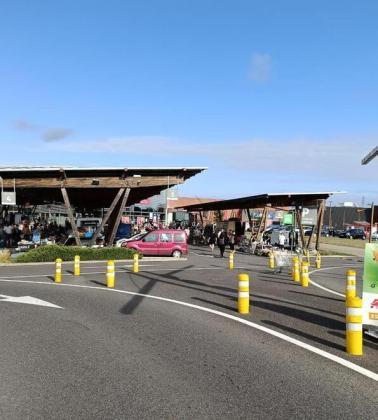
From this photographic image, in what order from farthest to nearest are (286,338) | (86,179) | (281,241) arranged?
(281,241) < (86,179) < (286,338)

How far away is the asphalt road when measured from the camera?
4840mm

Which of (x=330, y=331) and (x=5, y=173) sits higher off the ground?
(x=5, y=173)

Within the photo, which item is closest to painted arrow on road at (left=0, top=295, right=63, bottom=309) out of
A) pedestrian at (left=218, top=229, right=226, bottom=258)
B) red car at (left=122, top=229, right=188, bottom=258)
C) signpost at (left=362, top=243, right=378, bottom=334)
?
signpost at (left=362, top=243, right=378, bottom=334)

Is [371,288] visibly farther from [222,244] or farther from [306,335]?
[222,244]

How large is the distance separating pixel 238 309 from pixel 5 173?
16968mm

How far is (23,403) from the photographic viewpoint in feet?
16.0

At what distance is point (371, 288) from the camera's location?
8.17m

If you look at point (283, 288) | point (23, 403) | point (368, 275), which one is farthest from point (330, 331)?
point (283, 288)

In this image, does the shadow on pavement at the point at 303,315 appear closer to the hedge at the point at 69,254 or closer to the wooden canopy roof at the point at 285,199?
the hedge at the point at 69,254

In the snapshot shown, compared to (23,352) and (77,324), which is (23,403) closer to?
(23,352)

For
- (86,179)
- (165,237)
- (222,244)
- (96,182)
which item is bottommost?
(222,244)

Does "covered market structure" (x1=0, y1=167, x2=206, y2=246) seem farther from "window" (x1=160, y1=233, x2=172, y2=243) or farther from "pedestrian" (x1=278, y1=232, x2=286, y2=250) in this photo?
"pedestrian" (x1=278, y1=232, x2=286, y2=250)

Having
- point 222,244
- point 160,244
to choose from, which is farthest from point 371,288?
point 222,244

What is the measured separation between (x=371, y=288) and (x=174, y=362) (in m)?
3.56
